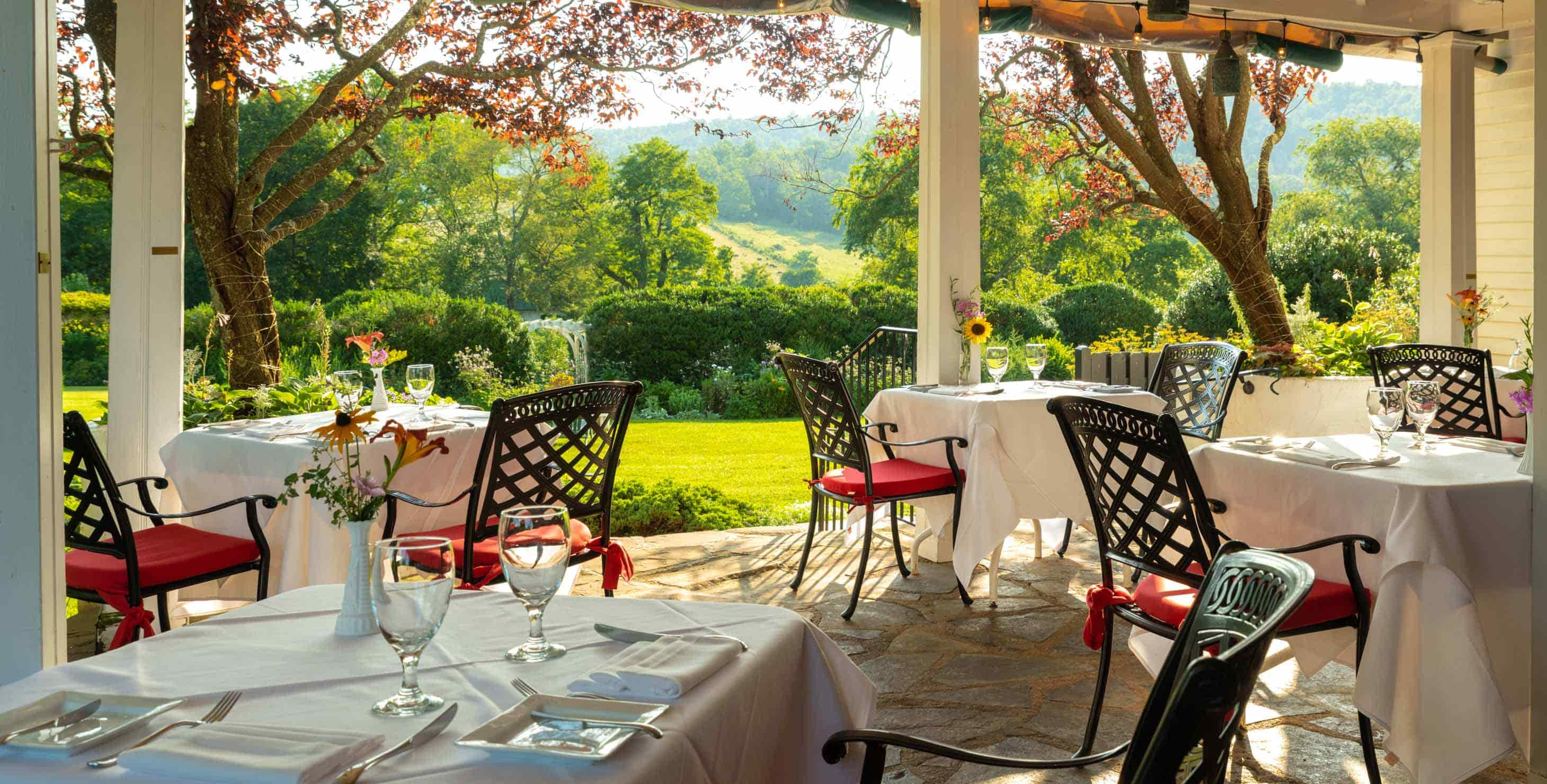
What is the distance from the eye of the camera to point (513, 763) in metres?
1.14

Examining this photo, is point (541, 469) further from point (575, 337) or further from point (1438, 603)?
point (575, 337)

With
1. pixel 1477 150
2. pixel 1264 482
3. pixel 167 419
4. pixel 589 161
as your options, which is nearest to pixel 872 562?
pixel 1264 482

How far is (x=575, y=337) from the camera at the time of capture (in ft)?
39.2

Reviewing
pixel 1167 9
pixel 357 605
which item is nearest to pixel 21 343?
pixel 357 605

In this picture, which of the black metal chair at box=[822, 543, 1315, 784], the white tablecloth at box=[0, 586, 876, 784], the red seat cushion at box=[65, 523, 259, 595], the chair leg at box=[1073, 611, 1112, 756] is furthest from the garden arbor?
the black metal chair at box=[822, 543, 1315, 784]

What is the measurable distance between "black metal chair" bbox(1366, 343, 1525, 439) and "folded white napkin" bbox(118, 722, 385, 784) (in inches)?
189

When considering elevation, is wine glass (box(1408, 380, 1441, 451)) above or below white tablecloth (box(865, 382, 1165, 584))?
above

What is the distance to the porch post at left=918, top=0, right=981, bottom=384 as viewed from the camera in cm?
550

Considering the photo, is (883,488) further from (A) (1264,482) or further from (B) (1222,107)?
(B) (1222,107)

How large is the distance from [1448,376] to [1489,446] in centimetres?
202

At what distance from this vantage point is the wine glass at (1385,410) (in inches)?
118

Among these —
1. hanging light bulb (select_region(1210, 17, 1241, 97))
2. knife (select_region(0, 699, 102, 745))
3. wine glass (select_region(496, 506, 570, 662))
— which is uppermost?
hanging light bulb (select_region(1210, 17, 1241, 97))

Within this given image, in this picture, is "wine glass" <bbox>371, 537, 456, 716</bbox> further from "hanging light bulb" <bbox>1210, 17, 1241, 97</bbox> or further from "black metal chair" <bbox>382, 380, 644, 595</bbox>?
"hanging light bulb" <bbox>1210, 17, 1241, 97</bbox>

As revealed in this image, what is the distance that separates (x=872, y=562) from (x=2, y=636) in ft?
13.3
